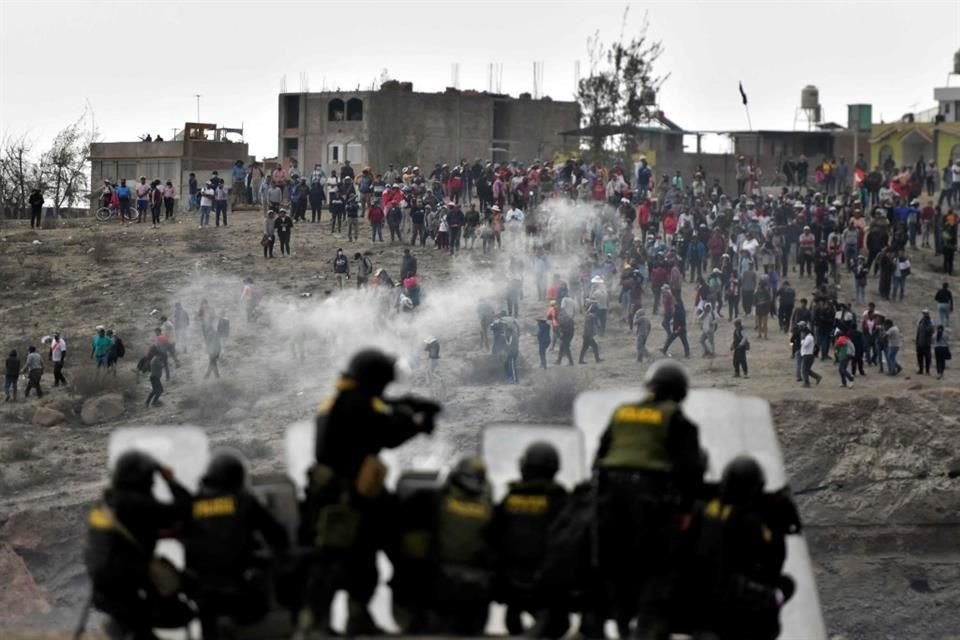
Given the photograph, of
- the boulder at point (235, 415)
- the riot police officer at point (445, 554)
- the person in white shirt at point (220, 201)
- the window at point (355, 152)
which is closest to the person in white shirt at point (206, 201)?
the person in white shirt at point (220, 201)

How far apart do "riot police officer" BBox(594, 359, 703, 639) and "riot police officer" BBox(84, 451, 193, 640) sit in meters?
2.34

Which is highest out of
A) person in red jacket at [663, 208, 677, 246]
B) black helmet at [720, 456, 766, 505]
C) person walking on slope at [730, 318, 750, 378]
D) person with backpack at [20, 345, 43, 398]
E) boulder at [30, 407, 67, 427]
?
person in red jacket at [663, 208, 677, 246]

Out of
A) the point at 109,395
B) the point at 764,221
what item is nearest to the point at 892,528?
the point at 764,221

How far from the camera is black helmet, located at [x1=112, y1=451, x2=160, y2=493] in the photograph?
11555mm

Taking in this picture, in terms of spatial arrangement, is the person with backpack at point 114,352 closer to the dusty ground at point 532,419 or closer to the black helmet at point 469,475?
the dusty ground at point 532,419

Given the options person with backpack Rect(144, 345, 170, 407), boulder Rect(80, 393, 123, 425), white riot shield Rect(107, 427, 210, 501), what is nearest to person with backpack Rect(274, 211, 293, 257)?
person with backpack Rect(144, 345, 170, 407)

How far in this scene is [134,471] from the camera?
37.9 ft

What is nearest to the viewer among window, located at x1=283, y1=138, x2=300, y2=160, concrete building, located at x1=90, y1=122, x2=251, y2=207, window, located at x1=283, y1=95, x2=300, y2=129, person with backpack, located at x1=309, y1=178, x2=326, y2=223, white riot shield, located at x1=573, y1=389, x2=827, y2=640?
white riot shield, located at x1=573, y1=389, x2=827, y2=640

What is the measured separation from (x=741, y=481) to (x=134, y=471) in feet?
10.9

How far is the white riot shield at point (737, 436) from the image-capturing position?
1297cm

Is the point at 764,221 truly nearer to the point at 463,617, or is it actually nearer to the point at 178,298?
the point at 178,298

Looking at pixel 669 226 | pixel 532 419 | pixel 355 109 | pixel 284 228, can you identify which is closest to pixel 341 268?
pixel 284 228

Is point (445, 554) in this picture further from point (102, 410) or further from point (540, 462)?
point (102, 410)

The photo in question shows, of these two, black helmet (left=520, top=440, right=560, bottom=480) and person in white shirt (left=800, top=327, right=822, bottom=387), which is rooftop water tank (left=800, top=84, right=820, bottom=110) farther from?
black helmet (left=520, top=440, right=560, bottom=480)
